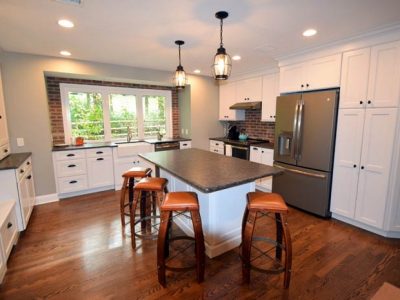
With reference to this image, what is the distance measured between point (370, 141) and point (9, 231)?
4.11 m

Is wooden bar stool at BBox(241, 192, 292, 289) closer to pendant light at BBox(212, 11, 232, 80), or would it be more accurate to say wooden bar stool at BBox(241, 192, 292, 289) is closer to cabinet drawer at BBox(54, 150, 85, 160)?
pendant light at BBox(212, 11, 232, 80)

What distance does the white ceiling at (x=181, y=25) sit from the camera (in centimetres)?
190

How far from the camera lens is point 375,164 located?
2539 millimetres

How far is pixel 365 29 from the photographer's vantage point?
2.40 metres

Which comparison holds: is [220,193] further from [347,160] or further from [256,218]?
[347,160]

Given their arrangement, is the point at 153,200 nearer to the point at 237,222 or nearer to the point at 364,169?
the point at 237,222

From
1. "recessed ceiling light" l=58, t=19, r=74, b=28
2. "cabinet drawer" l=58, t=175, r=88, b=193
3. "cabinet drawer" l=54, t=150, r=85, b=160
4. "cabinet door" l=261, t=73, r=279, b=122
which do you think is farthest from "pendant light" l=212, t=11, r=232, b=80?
"cabinet drawer" l=58, t=175, r=88, b=193

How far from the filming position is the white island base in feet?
6.96

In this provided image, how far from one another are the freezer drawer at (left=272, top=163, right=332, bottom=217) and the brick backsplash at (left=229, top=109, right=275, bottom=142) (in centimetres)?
124

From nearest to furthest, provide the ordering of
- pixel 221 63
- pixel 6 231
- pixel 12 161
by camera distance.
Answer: pixel 221 63 → pixel 6 231 → pixel 12 161

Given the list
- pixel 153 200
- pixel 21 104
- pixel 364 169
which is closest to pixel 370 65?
pixel 364 169

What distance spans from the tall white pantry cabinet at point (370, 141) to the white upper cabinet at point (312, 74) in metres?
0.11

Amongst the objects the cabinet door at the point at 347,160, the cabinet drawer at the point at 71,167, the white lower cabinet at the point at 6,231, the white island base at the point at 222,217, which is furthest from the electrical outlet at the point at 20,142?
the cabinet door at the point at 347,160

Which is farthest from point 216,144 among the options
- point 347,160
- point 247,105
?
point 347,160
